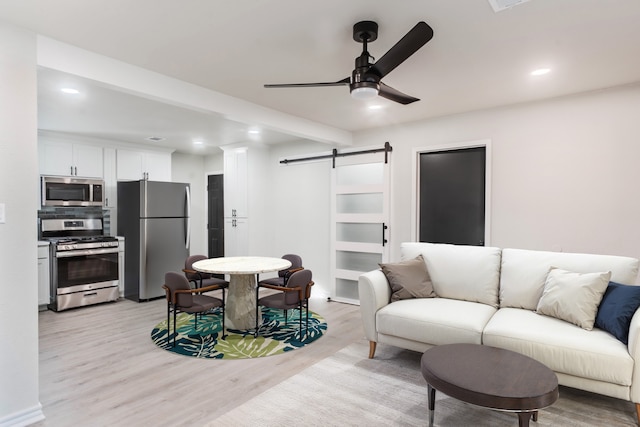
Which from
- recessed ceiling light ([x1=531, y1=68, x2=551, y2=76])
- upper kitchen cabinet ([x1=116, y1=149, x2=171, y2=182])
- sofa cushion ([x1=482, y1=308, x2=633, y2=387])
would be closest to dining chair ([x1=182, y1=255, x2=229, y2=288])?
upper kitchen cabinet ([x1=116, y1=149, x2=171, y2=182])

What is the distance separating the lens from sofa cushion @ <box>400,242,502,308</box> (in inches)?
128

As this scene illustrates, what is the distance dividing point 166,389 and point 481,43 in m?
3.38

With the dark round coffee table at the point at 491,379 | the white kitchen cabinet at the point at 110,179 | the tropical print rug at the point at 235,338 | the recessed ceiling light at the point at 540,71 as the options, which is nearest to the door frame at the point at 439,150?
the recessed ceiling light at the point at 540,71

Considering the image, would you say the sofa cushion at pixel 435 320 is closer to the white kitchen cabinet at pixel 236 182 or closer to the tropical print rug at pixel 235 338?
the tropical print rug at pixel 235 338

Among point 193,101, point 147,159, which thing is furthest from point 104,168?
point 193,101

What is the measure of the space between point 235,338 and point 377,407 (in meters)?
1.82

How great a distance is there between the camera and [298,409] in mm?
2387

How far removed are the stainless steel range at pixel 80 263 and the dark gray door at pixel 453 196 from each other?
444 centimetres

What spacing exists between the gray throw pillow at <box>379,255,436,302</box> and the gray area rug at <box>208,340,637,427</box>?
0.66 meters

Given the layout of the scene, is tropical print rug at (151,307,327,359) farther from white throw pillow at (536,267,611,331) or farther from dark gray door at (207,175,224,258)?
dark gray door at (207,175,224,258)

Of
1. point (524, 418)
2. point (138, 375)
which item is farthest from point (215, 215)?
point (524, 418)

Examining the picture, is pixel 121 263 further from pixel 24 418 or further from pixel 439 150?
pixel 439 150

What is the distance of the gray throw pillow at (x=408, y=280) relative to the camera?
10.8 ft

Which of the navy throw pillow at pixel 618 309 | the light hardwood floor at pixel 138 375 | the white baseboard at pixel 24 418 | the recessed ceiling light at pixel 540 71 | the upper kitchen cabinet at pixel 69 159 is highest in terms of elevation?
the recessed ceiling light at pixel 540 71
